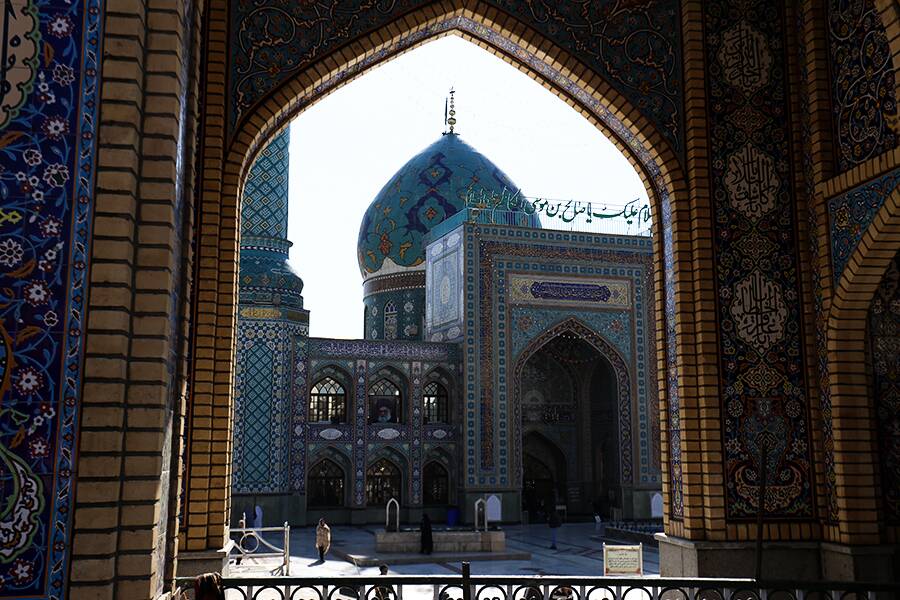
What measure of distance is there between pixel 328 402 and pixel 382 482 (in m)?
1.88

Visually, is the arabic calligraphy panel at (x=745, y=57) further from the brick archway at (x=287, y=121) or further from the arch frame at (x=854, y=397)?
the arch frame at (x=854, y=397)

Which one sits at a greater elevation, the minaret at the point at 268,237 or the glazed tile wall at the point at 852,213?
the minaret at the point at 268,237

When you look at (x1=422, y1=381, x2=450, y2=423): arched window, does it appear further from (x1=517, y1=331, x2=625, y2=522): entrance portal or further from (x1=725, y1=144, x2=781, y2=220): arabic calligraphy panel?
(x1=725, y1=144, x2=781, y2=220): arabic calligraphy panel

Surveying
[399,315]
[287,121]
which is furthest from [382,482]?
[287,121]

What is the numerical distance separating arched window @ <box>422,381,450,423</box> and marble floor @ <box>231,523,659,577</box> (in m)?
2.49

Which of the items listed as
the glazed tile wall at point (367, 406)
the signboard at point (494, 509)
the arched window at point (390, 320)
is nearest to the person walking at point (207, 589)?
the glazed tile wall at point (367, 406)

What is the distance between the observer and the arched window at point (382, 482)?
1744 cm

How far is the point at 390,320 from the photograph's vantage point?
21.6 metres

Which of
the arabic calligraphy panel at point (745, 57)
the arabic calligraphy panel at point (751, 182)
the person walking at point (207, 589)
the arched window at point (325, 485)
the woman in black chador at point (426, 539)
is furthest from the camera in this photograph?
the arched window at point (325, 485)

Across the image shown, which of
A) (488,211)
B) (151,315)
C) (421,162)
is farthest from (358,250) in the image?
(151,315)

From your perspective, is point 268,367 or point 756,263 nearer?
point 756,263

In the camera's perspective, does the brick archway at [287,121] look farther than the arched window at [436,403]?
No

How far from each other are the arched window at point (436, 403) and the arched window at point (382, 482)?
1.21 meters

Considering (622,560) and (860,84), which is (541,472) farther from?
(860,84)
